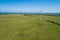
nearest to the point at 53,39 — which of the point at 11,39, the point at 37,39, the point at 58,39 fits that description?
the point at 58,39

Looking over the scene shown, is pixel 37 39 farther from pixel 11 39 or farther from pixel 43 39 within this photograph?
pixel 11 39

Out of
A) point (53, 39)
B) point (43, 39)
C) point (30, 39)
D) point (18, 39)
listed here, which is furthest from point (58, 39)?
point (18, 39)

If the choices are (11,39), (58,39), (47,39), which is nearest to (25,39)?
(11,39)

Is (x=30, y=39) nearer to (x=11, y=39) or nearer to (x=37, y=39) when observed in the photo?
(x=37, y=39)

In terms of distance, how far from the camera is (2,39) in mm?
18953

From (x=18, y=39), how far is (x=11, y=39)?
108 cm

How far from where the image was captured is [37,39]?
19.3m

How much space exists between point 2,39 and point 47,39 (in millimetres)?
6880

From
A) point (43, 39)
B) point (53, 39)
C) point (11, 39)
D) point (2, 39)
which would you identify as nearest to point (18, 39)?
point (11, 39)

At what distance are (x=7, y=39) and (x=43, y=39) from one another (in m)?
5.55

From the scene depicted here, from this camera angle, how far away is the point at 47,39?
19266mm

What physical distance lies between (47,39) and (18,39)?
450 cm

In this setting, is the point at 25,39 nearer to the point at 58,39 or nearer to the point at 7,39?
the point at 7,39

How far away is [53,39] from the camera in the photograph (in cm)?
1936
